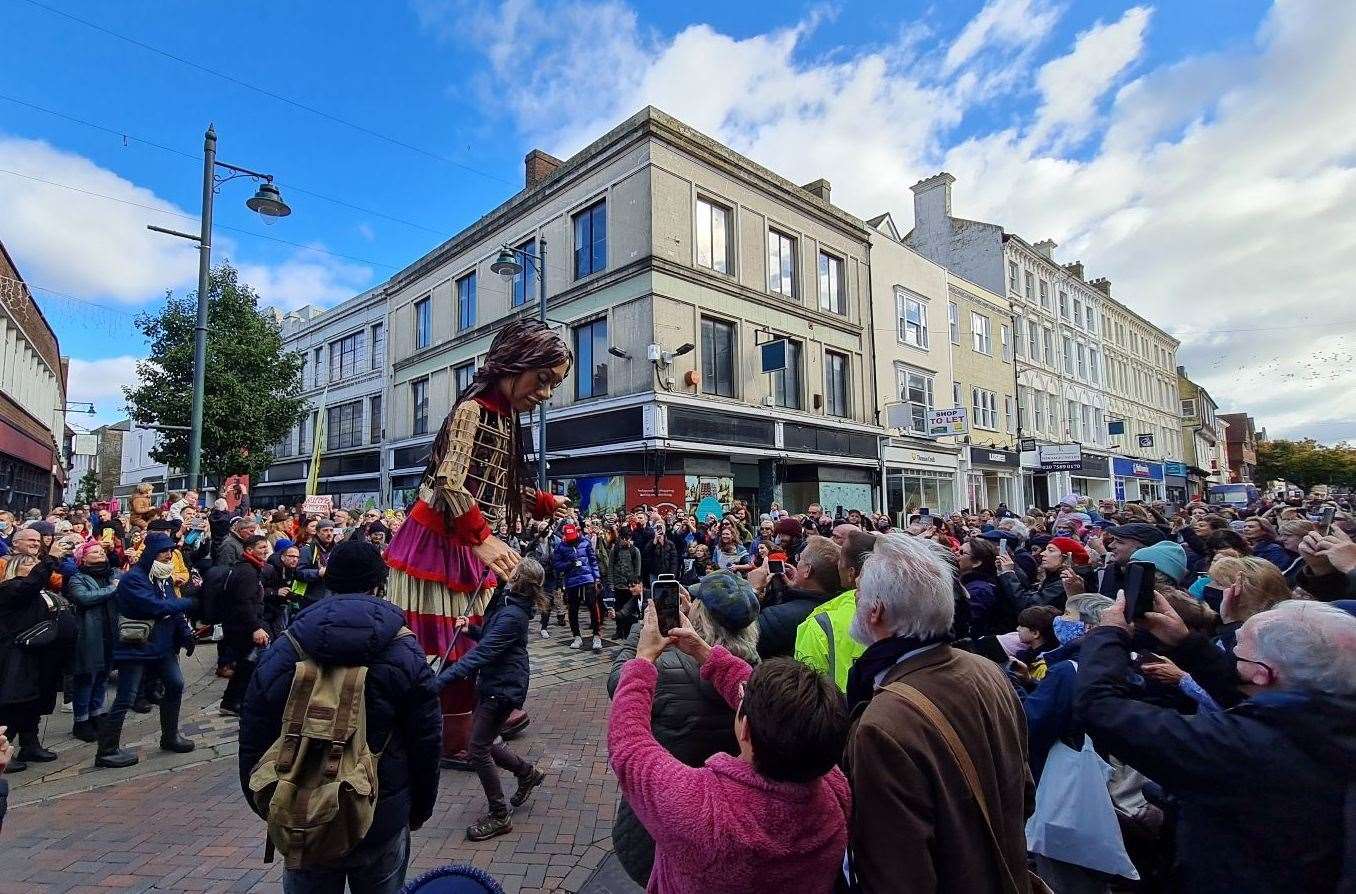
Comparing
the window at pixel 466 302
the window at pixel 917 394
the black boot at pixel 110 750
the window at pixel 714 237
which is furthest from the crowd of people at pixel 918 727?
the window at pixel 466 302

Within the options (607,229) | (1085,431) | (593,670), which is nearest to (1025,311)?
(1085,431)

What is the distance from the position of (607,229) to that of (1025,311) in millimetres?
23384

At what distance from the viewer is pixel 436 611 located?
3.77 meters

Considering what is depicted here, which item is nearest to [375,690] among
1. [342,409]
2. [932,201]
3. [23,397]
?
[23,397]

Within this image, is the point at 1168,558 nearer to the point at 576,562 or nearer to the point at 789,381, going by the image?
the point at 576,562

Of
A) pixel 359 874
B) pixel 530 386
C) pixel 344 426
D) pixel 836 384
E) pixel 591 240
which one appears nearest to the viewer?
pixel 359 874

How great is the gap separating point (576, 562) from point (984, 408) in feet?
82.4

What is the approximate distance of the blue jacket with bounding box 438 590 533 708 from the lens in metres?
4.20

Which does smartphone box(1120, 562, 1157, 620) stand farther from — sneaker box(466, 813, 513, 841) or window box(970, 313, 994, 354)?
window box(970, 313, 994, 354)

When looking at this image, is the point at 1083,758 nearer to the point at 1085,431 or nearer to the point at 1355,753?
the point at 1355,753

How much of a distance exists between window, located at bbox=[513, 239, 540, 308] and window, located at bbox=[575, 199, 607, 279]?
1840 mm

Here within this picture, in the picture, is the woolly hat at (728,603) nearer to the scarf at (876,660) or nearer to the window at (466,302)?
the scarf at (876,660)

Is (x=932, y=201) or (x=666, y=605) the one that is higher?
(x=932, y=201)

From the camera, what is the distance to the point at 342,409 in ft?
102
